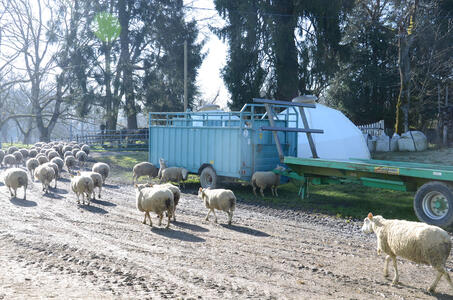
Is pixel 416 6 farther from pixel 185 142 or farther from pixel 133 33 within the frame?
pixel 133 33

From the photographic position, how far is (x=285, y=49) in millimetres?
26594

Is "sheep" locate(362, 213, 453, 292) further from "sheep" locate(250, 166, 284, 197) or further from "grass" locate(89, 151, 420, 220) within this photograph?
"sheep" locate(250, 166, 284, 197)

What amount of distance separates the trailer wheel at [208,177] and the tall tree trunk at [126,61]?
2203 cm

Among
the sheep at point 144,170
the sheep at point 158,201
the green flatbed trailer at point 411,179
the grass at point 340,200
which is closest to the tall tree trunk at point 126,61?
the sheep at point 144,170

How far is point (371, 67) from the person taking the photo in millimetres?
33156

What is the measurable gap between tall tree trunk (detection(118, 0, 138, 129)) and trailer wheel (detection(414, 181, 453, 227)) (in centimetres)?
2954

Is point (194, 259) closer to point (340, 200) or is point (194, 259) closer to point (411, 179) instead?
point (411, 179)

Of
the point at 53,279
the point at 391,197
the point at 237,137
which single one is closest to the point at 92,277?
the point at 53,279

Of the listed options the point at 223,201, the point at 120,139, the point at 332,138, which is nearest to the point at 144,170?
the point at 223,201

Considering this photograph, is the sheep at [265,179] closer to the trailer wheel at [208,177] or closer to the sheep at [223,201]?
the trailer wheel at [208,177]

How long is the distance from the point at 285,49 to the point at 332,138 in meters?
8.23

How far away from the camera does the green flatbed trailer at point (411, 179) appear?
9156 millimetres

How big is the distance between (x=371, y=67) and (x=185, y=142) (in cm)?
2238

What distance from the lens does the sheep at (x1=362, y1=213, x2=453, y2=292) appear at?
18.2 ft
